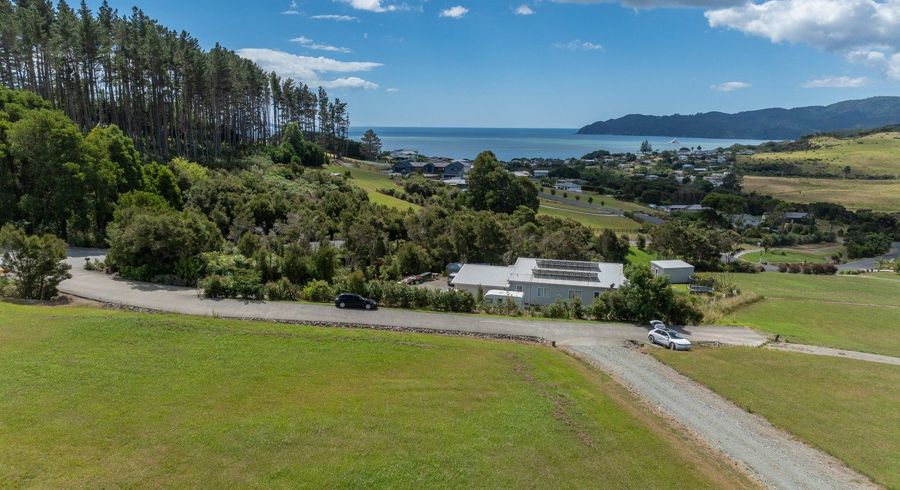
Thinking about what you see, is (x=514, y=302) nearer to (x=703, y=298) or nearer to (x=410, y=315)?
(x=410, y=315)

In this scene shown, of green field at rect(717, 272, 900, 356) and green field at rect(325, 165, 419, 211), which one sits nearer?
green field at rect(717, 272, 900, 356)

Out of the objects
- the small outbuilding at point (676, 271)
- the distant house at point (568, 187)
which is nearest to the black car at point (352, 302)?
the small outbuilding at point (676, 271)

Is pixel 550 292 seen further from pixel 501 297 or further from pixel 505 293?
pixel 501 297

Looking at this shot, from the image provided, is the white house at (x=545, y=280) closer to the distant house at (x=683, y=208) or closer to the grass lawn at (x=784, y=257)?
the grass lawn at (x=784, y=257)

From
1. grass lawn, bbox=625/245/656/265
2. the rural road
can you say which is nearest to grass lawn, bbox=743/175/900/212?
grass lawn, bbox=625/245/656/265

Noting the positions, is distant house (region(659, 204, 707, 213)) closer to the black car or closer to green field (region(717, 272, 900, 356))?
green field (region(717, 272, 900, 356))

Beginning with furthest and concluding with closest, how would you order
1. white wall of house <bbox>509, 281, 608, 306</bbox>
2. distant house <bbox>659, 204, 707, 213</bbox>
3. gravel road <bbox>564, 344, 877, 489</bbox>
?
1. distant house <bbox>659, 204, 707, 213</bbox>
2. white wall of house <bbox>509, 281, 608, 306</bbox>
3. gravel road <bbox>564, 344, 877, 489</bbox>

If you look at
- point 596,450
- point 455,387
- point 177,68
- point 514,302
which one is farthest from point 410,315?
point 177,68

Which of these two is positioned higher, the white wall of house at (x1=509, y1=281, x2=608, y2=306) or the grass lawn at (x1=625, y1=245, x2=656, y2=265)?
the white wall of house at (x1=509, y1=281, x2=608, y2=306)
